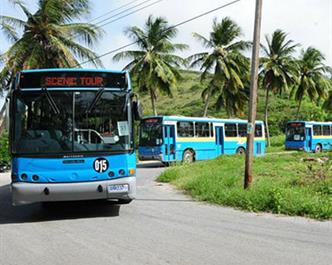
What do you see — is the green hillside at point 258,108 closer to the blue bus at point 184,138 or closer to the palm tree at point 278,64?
the palm tree at point 278,64

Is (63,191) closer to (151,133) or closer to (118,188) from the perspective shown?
(118,188)

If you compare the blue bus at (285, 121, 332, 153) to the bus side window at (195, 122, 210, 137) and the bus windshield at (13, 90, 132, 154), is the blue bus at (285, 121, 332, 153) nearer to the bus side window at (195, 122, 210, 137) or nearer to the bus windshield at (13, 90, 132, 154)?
the bus side window at (195, 122, 210, 137)

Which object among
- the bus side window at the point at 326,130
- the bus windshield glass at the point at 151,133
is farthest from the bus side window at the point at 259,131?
the bus windshield glass at the point at 151,133

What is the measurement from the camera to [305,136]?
36.0 meters

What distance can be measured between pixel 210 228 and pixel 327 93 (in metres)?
43.6

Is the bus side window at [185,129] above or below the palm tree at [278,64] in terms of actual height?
below

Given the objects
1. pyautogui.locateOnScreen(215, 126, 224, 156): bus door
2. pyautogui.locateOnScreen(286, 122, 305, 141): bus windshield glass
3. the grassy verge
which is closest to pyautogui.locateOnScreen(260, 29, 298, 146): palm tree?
pyautogui.locateOnScreen(286, 122, 305, 141): bus windshield glass

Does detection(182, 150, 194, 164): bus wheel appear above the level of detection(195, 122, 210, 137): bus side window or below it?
below

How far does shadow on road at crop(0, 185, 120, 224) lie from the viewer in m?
9.11

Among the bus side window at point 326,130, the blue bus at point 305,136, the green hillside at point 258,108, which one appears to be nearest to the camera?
the blue bus at point 305,136

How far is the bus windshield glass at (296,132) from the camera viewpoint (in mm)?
36094

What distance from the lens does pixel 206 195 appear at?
11.1 meters

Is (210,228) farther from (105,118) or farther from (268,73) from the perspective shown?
(268,73)

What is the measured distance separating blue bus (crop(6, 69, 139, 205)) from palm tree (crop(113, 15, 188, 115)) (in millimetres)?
22257
